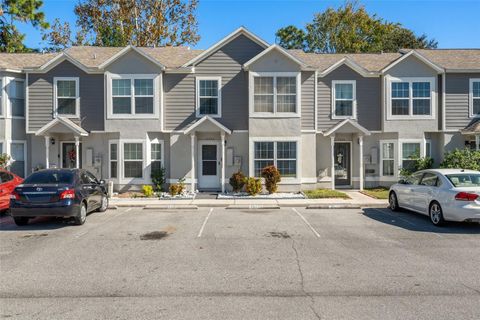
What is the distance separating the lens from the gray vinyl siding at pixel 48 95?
1930 centimetres

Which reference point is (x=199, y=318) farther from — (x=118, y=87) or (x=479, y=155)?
(x=479, y=155)

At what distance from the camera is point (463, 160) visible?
18.5 m

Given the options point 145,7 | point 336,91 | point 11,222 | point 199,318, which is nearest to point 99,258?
point 199,318

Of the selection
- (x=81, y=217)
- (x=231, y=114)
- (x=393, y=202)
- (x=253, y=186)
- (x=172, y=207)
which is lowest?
(x=172, y=207)

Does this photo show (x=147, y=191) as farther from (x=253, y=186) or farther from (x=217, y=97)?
(x=217, y=97)

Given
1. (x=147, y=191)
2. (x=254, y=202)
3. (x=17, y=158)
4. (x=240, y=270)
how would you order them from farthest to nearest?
(x=17, y=158) → (x=147, y=191) → (x=254, y=202) → (x=240, y=270)

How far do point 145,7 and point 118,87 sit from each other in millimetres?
17551

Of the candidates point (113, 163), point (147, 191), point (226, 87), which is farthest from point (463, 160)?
point (113, 163)

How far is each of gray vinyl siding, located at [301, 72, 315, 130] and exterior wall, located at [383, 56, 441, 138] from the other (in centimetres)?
380

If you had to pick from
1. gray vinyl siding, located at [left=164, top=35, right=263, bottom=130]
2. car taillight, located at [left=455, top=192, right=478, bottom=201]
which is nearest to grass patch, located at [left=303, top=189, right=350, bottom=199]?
gray vinyl siding, located at [left=164, top=35, right=263, bottom=130]

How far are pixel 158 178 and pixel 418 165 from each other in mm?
12864

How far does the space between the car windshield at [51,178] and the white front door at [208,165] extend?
330 inches

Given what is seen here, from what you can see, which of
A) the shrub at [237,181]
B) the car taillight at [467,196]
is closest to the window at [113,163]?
the shrub at [237,181]

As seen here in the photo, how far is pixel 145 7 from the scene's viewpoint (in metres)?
33.6
